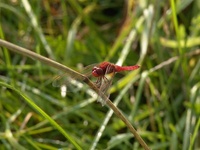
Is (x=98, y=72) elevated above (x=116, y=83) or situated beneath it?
situated beneath

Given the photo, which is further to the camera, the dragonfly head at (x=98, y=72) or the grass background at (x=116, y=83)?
the grass background at (x=116, y=83)

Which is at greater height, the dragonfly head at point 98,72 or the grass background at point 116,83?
the grass background at point 116,83

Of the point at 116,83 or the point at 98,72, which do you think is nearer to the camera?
the point at 98,72

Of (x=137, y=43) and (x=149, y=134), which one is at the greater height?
(x=137, y=43)

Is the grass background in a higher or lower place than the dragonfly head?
higher

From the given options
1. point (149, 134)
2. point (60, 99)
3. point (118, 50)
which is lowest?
point (149, 134)

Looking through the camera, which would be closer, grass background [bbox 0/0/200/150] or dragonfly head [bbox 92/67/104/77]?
dragonfly head [bbox 92/67/104/77]

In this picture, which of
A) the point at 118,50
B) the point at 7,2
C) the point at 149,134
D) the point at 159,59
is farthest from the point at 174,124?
the point at 7,2

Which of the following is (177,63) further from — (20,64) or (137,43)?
(20,64)
